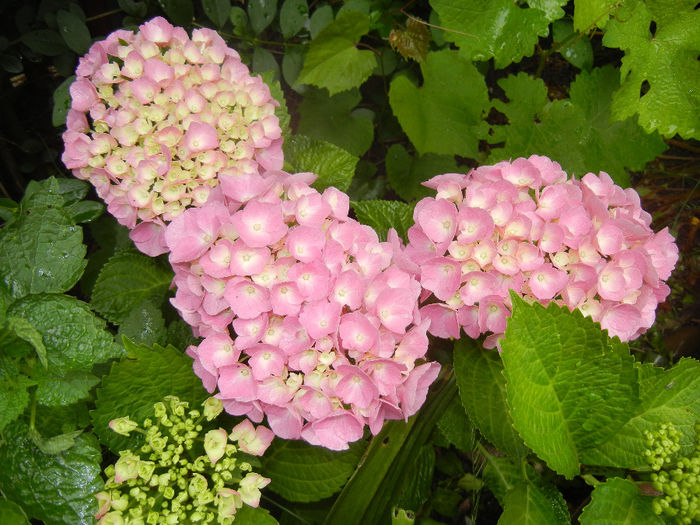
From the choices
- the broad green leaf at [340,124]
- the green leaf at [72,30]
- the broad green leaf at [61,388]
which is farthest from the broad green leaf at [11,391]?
the broad green leaf at [340,124]

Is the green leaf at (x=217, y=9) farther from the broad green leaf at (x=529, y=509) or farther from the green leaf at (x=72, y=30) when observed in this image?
the broad green leaf at (x=529, y=509)

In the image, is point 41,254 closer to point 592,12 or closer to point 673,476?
point 673,476

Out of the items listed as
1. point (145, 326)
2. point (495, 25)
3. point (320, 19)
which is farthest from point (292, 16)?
point (145, 326)

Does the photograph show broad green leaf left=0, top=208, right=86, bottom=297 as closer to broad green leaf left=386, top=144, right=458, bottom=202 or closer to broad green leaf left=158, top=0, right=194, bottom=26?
broad green leaf left=158, top=0, right=194, bottom=26

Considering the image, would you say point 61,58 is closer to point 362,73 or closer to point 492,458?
point 362,73

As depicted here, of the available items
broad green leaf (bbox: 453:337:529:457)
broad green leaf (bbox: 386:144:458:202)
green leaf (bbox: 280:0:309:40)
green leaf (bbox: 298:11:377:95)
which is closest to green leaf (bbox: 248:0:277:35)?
green leaf (bbox: 280:0:309:40)

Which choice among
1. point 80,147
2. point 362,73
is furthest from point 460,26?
point 80,147
